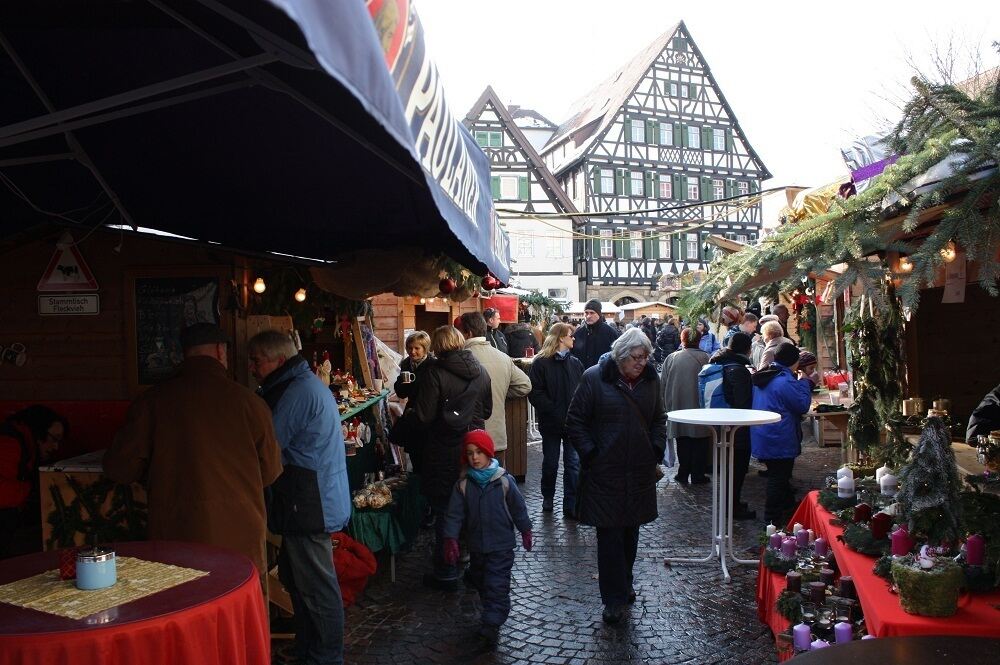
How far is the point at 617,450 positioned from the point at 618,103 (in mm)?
32215

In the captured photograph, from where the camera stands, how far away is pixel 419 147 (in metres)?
2.23

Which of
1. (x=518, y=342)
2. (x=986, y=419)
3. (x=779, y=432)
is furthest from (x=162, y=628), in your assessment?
(x=518, y=342)

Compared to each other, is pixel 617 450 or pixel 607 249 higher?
pixel 607 249

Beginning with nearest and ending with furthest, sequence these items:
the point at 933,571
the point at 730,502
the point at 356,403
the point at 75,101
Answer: the point at 933,571, the point at 75,101, the point at 730,502, the point at 356,403

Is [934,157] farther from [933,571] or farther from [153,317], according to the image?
[153,317]

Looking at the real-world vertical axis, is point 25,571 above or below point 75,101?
below

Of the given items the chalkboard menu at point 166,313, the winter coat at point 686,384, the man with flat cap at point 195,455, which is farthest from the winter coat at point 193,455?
the winter coat at point 686,384

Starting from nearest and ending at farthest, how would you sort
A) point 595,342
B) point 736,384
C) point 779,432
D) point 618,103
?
point 779,432, point 736,384, point 595,342, point 618,103

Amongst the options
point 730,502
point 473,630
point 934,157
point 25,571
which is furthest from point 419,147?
point 730,502

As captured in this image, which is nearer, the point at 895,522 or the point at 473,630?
the point at 895,522

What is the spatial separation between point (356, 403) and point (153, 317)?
1967mm

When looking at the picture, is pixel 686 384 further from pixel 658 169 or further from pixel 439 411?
pixel 658 169

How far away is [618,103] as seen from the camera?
34875 millimetres

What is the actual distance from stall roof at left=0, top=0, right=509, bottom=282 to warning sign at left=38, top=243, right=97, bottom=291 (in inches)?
19.1
